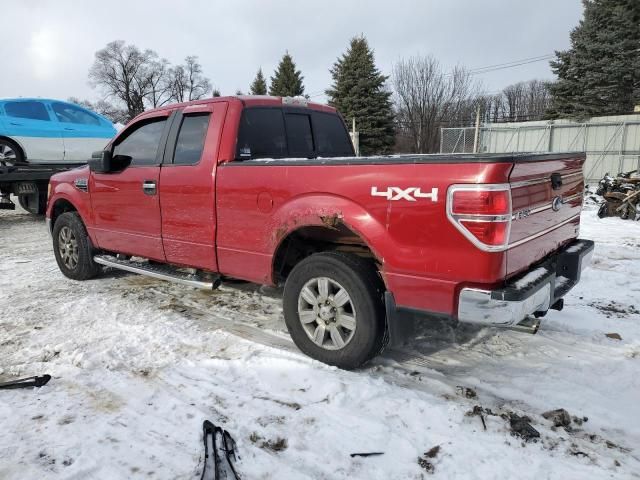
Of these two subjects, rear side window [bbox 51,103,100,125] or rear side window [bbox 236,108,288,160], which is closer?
rear side window [bbox 236,108,288,160]

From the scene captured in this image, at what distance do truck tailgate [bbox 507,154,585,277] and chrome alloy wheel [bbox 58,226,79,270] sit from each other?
4.97m

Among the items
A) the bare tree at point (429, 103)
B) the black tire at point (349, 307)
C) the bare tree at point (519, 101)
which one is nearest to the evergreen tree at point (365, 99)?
the bare tree at point (429, 103)

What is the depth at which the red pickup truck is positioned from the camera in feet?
8.84

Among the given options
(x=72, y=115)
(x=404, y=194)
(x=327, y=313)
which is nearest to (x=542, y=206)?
(x=404, y=194)

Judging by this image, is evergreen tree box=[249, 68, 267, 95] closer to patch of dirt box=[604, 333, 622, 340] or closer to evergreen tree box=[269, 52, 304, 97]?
evergreen tree box=[269, 52, 304, 97]

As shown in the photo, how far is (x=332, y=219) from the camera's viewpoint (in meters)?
3.24

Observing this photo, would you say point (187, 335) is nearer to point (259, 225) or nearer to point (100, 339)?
point (100, 339)

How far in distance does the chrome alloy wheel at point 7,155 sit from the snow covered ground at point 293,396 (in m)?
6.46

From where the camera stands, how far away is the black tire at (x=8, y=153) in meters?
9.88

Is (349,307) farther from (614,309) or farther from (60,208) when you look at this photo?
(60,208)

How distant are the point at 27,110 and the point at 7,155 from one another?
3.44 feet

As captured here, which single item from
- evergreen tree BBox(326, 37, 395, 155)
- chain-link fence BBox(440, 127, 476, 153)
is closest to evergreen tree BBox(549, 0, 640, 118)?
chain-link fence BBox(440, 127, 476, 153)

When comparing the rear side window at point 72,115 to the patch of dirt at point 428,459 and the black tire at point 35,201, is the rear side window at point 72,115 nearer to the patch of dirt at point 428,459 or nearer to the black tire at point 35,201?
the black tire at point 35,201

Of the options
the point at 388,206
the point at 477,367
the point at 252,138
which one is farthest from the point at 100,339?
the point at 477,367
